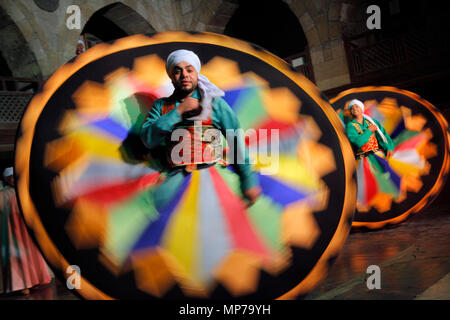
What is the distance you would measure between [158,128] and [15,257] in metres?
3.21

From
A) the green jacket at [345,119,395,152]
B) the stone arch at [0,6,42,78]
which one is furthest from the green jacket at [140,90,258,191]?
the stone arch at [0,6,42,78]

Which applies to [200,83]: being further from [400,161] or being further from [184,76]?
[400,161]

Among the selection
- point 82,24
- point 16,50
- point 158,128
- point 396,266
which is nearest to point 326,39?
point 82,24

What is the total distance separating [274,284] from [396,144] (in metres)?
2.69

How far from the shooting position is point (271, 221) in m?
1.20

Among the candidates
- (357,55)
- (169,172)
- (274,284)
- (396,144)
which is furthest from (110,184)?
(357,55)

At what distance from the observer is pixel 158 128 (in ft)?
4.05

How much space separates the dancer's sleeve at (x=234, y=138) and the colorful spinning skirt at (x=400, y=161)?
2174mm

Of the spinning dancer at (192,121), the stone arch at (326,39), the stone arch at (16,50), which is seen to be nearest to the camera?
the spinning dancer at (192,121)

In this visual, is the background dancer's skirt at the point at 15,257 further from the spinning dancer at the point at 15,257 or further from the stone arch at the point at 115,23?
the stone arch at the point at 115,23

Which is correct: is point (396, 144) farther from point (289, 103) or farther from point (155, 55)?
point (155, 55)

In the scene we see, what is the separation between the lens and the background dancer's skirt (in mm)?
3623

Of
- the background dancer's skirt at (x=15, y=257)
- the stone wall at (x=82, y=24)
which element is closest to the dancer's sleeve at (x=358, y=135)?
the background dancer's skirt at (x=15, y=257)

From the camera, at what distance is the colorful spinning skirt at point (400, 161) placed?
126 inches
